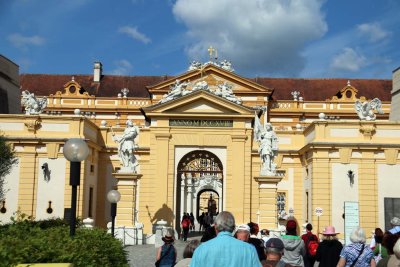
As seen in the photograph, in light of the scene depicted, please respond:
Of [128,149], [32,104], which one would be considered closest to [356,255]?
[128,149]

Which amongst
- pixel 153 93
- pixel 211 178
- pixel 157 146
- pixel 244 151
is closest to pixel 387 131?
pixel 244 151

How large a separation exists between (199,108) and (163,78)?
941 inches

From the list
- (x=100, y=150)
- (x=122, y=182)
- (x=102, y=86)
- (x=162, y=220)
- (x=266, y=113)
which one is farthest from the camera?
(x=102, y=86)

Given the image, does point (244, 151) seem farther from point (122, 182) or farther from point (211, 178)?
point (211, 178)

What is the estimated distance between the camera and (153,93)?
142 feet

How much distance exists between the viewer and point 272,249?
7.12m

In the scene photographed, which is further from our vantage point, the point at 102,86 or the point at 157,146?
the point at 102,86

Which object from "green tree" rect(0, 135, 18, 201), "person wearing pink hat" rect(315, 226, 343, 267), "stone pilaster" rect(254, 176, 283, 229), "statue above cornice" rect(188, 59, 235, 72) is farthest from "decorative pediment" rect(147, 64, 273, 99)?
"person wearing pink hat" rect(315, 226, 343, 267)

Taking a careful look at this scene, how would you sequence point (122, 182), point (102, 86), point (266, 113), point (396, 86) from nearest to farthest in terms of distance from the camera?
point (122, 182), point (396, 86), point (266, 113), point (102, 86)

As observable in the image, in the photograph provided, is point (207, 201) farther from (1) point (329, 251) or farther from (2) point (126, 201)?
(1) point (329, 251)


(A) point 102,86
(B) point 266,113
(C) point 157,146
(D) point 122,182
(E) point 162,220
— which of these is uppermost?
(A) point 102,86

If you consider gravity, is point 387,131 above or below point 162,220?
above

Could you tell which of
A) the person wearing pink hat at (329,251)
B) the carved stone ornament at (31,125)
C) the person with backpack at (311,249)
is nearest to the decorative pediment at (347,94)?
the carved stone ornament at (31,125)

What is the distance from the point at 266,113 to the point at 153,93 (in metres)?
8.32
